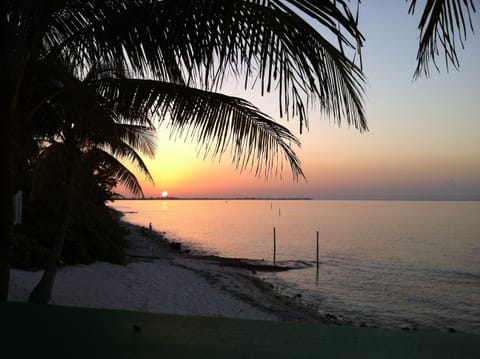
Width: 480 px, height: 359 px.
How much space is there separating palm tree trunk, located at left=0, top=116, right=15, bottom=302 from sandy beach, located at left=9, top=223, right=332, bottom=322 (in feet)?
20.9

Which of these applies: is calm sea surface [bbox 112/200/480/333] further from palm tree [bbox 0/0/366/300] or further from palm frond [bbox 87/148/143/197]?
palm tree [bbox 0/0/366/300]

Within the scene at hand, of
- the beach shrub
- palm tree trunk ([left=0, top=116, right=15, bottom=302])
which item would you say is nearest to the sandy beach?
the beach shrub

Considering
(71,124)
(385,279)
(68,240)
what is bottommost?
(385,279)

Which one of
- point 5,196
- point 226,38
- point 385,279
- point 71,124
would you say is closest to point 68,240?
point 71,124

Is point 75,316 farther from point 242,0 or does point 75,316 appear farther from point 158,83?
point 158,83

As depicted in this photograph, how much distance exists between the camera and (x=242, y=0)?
86.7 inches

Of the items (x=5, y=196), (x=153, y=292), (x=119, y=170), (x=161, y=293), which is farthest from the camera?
(x=161, y=293)

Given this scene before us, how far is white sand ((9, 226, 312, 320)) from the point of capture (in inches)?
461

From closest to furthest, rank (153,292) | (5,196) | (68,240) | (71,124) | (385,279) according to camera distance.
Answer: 1. (5,196)
2. (71,124)
3. (153,292)
4. (68,240)
5. (385,279)

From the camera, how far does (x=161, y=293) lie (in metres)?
14.9

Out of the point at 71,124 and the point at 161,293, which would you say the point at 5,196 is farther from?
the point at 161,293

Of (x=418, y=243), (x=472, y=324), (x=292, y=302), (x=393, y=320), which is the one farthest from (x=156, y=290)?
(x=418, y=243)

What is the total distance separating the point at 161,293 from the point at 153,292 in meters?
0.30

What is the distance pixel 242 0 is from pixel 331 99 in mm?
781
